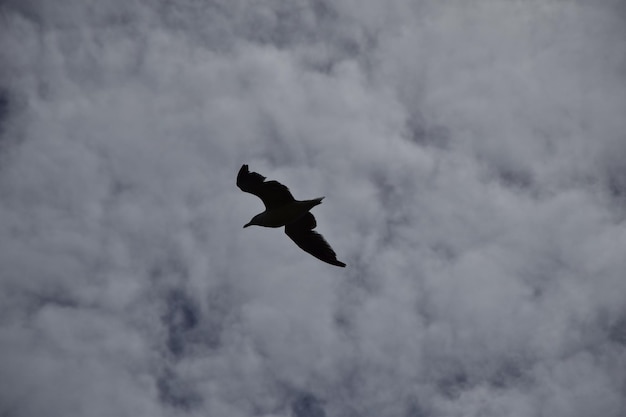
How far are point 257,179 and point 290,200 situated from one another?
141 cm

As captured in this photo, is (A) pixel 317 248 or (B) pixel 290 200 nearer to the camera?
(B) pixel 290 200

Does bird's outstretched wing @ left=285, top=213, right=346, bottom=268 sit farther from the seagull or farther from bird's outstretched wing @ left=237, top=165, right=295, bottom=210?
bird's outstretched wing @ left=237, top=165, right=295, bottom=210

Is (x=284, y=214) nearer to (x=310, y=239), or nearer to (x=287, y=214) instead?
(x=287, y=214)

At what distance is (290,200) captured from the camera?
19.5 m

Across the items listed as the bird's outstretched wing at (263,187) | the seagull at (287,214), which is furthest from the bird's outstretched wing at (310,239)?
the bird's outstretched wing at (263,187)

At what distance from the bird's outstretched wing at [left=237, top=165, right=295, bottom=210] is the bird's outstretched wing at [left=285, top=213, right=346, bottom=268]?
1.57 meters

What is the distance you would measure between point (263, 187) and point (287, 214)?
1.37 metres

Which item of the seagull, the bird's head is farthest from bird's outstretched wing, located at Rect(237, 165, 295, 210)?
the bird's head

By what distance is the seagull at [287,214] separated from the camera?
763 inches

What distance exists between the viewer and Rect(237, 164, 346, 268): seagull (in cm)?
1938

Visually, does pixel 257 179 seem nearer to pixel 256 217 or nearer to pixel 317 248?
pixel 256 217

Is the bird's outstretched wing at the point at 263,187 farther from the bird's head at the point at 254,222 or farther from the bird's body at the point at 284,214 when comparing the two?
the bird's head at the point at 254,222

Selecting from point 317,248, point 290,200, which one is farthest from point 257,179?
point 317,248

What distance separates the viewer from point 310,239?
69.7ft
